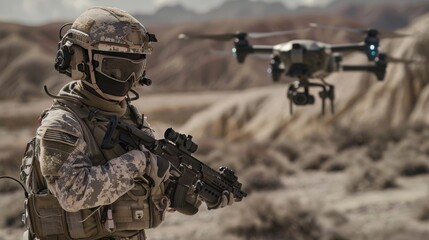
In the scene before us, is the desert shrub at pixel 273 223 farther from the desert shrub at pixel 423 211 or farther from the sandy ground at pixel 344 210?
the desert shrub at pixel 423 211

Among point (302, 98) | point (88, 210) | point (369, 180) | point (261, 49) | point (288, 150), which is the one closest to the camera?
point (88, 210)

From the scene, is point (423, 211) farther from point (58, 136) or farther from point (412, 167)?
point (58, 136)

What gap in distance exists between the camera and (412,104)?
3228 centimetres

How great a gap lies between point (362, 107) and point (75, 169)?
1197 inches

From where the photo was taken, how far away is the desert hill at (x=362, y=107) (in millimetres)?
31969

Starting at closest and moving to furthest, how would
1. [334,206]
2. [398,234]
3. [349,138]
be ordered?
1. [398,234]
2. [334,206]
3. [349,138]

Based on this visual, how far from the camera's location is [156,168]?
3828 mm

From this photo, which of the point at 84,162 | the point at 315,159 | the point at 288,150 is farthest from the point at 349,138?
the point at 84,162

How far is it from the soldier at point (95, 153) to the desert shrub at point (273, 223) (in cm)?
1086

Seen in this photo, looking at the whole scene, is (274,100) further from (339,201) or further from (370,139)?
(339,201)

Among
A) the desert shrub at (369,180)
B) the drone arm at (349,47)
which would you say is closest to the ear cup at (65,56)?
Result: the drone arm at (349,47)

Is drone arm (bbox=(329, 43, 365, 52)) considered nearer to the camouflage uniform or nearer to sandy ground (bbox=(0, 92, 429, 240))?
the camouflage uniform

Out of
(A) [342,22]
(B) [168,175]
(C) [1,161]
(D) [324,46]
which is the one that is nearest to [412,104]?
(C) [1,161]

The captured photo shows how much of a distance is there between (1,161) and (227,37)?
1852 centimetres
